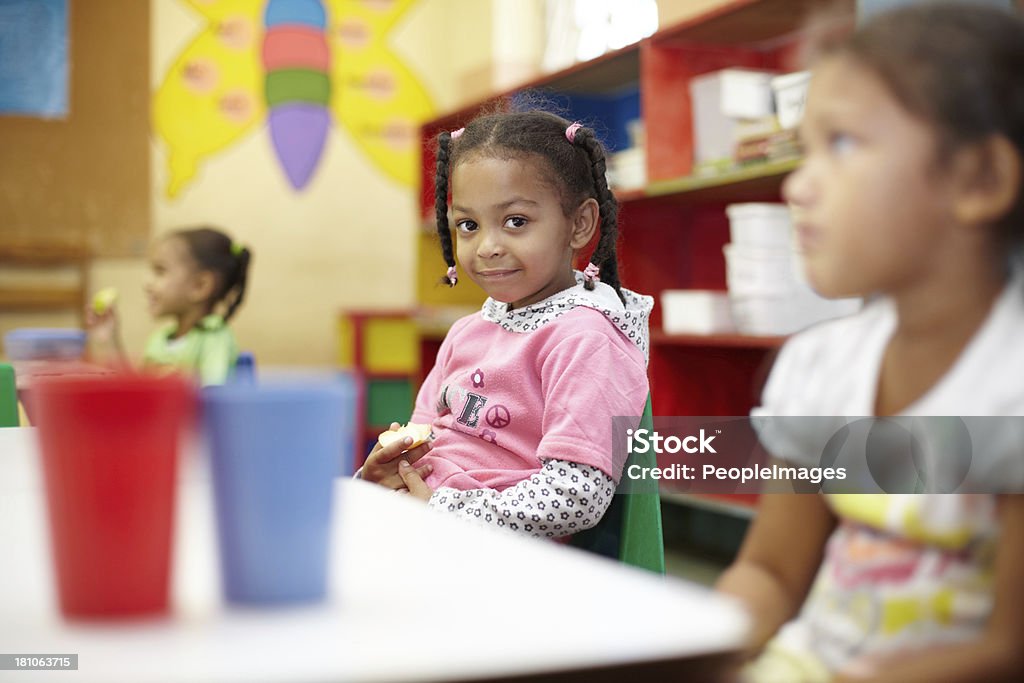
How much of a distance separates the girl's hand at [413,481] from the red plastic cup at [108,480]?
827mm

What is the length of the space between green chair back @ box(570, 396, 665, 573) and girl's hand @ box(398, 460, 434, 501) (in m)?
0.19

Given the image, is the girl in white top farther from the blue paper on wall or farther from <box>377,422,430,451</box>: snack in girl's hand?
the blue paper on wall

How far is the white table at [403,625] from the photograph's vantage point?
405 millimetres

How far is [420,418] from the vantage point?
145 cm

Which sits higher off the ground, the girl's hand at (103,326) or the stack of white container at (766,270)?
the stack of white container at (766,270)

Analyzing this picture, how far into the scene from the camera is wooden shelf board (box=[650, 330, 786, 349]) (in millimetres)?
2633

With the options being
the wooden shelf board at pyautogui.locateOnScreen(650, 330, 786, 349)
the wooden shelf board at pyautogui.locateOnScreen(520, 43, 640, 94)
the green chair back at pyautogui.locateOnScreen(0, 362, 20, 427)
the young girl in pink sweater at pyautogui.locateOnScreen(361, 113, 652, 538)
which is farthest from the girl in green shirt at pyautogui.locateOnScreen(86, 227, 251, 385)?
the young girl in pink sweater at pyautogui.locateOnScreen(361, 113, 652, 538)

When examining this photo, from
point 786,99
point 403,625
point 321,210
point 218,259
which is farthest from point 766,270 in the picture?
point 321,210

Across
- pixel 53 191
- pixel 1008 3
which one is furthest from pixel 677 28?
pixel 53 191

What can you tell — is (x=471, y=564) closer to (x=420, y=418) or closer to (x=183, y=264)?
(x=420, y=418)

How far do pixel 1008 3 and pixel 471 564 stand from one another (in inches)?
19.0

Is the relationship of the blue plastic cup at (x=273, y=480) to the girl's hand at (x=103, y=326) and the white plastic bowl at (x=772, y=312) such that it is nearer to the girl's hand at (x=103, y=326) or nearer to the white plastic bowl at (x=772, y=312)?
the white plastic bowl at (x=772, y=312)

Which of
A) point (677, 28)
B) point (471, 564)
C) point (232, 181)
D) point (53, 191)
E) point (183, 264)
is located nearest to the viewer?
point (471, 564)

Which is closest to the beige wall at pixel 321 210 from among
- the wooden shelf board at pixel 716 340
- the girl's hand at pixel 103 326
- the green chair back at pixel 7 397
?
the girl's hand at pixel 103 326
